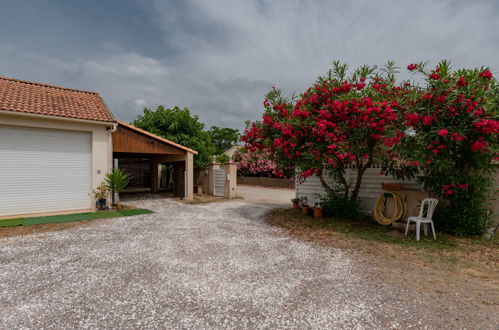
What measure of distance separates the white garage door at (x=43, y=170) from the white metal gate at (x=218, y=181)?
6.36 metres

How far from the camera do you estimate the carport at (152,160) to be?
1059 centimetres

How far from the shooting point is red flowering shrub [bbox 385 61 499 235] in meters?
4.87

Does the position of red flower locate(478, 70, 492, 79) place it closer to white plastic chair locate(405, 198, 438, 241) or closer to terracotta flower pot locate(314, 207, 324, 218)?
white plastic chair locate(405, 198, 438, 241)

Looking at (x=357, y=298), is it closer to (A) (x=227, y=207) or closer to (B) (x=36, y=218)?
(A) (x=227, y=207)

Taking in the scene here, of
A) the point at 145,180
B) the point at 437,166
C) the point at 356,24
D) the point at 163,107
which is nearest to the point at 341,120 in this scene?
the point at 437,166

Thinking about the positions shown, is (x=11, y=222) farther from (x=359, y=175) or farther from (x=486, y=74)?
(x=486, y=74)

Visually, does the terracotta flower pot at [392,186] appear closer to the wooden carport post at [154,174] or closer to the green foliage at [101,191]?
the green foliage at [101,191]

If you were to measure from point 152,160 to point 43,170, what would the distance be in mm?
8398

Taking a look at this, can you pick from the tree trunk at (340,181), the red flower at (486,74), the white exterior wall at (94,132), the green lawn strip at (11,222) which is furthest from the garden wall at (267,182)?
the green lawn strip at (11,222)

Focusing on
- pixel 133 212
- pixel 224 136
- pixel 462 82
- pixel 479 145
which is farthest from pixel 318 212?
pixel 224 136

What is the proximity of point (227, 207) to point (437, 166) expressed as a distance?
Answer: 283 inches

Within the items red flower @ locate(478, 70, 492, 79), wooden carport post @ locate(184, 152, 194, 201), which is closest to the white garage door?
wooden carport post @ locate(184, 152, 194, 201)

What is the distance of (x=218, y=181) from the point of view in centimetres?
1413

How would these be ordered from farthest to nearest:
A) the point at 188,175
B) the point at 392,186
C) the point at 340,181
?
the point at 188,175
the point at 340,181
the point at 392,186
